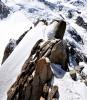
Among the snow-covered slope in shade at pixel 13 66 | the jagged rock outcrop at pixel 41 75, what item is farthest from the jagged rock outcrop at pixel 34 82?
the snow-covered slope in shade at pixel 13 66

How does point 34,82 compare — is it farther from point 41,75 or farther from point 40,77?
point 41,75

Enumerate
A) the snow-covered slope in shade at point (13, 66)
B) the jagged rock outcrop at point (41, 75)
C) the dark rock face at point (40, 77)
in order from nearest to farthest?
the jagged rock outcrop at point (41, 75)
the dark rock face at point (40, 77)
the snow-covered slope in shade at point (13, 66)

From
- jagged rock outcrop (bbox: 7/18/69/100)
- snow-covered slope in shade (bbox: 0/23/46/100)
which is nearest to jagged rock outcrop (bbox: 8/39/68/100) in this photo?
jagged rock outcrop (bbox: 7/18/69/100)

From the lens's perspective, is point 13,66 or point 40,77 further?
point 13,66

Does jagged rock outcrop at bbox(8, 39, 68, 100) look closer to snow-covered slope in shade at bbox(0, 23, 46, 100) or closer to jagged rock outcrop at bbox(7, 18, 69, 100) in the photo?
jagged rock outcrop at bbox(7, 18, 69, 100)

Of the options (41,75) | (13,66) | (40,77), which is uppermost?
(41,75)

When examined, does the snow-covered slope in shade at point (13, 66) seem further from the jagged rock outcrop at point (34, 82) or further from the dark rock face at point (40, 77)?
the dark rock face at point (40, 77)

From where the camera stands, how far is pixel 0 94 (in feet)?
126

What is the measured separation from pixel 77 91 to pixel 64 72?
3610 mm

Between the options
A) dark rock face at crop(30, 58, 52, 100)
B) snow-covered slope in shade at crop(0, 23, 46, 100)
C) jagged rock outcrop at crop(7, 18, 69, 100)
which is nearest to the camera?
jagged rock outcrop at crop(7, 18, 69, 100)

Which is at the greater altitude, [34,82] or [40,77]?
[40,77]

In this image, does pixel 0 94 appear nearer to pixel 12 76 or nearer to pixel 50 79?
pixel 12 76

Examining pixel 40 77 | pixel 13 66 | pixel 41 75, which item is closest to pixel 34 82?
pixel 40 77

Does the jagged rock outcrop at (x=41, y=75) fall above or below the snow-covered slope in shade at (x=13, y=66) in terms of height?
above
